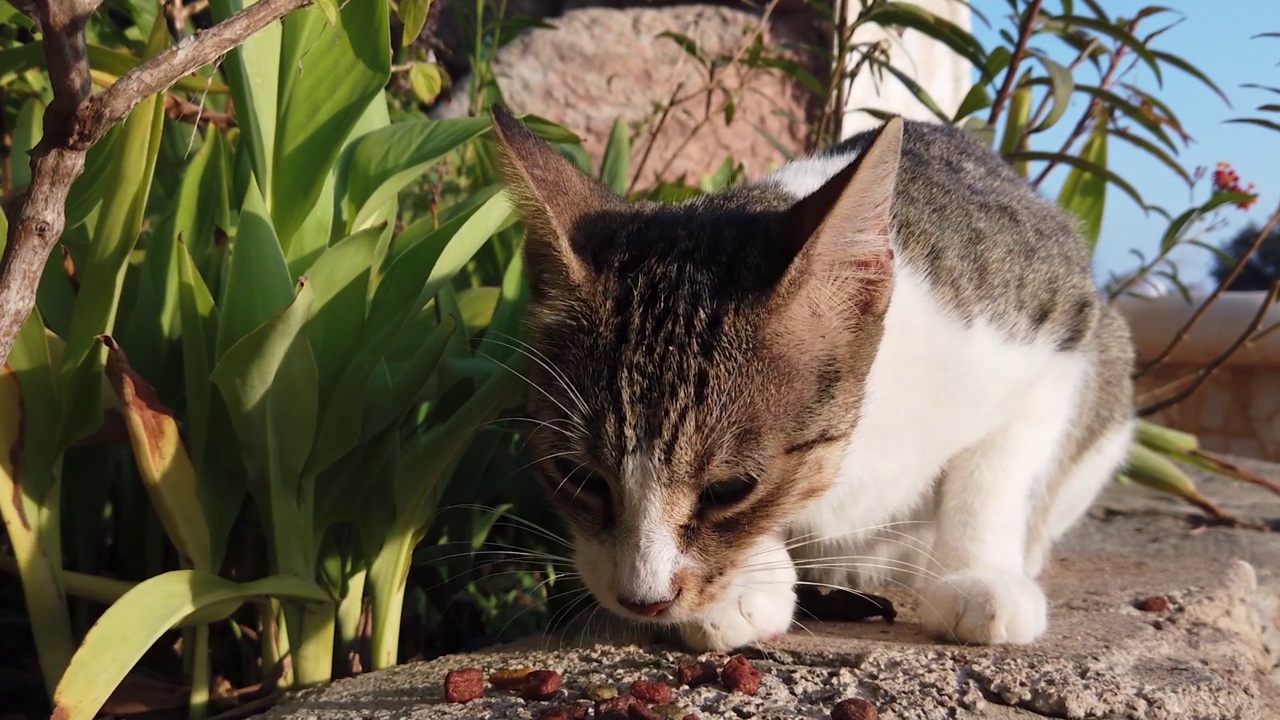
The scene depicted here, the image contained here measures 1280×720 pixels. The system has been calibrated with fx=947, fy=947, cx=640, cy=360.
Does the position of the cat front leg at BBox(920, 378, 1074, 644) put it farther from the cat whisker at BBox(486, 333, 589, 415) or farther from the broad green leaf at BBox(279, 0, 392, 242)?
the broad green leaf at BBox(279, 0, 392, 242)

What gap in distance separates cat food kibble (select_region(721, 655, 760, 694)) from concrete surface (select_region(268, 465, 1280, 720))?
14 mm

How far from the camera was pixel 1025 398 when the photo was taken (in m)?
1.63

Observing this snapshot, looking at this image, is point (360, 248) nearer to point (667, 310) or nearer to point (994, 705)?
point (667, 310)

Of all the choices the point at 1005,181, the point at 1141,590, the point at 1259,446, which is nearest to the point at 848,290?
the point at 1005,181

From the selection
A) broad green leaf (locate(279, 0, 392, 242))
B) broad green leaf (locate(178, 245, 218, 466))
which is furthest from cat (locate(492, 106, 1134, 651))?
broad green leaf (locate(178, 245, 218, 466))

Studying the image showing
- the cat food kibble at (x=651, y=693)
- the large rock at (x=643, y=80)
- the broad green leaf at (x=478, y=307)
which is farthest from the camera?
the large rock at (x=643, y=80)

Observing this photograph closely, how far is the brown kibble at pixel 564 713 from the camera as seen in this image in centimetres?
108

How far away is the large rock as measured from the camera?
4008 millimetres

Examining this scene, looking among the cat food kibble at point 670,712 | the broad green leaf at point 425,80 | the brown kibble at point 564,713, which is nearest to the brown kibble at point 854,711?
the cat food kibble at point 670,712

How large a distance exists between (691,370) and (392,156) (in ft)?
2.01

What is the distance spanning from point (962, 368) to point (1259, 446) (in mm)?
4923

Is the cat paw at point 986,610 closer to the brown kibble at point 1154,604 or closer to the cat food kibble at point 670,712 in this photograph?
the brown kibble at point 1154,604

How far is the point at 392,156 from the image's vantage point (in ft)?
4.93

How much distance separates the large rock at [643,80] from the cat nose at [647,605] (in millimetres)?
2926
